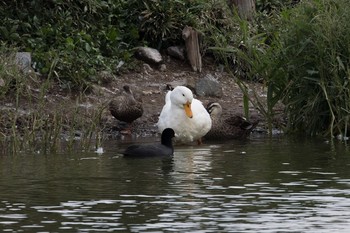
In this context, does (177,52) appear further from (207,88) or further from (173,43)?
(207,88)

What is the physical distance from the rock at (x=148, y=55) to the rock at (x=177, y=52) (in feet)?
1.23

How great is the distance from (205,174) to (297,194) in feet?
6.30

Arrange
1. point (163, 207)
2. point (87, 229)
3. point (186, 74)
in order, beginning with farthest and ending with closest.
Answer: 1. point (186, 74)
2. point (163, 207)
3. point (87, 229)

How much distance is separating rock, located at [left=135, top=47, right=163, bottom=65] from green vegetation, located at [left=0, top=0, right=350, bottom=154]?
244 mm

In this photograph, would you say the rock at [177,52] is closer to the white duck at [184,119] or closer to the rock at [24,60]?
the rock at [24,60]

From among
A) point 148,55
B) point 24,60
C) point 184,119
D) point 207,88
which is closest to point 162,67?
point 148,55

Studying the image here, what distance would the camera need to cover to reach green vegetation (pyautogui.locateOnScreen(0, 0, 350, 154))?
55.1 feet

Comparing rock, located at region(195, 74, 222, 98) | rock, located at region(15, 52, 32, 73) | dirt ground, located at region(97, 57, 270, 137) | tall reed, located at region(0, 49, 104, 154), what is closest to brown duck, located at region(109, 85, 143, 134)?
dirt ground, located at region(97, 57, 270, 137)

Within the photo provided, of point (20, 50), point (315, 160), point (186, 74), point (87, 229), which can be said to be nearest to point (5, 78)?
point (20, 50)

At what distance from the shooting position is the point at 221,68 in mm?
22109

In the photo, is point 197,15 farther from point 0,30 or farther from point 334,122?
point 334,122

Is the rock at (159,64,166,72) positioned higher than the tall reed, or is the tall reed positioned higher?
the rock at (159,64,166,72)

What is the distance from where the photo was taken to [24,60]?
19500 millimetres

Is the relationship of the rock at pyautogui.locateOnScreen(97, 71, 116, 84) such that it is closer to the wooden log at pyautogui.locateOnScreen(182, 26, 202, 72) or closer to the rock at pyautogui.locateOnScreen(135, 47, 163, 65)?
the rock at pyautogui.locateOnScreen(135, 47, 163, 65)
